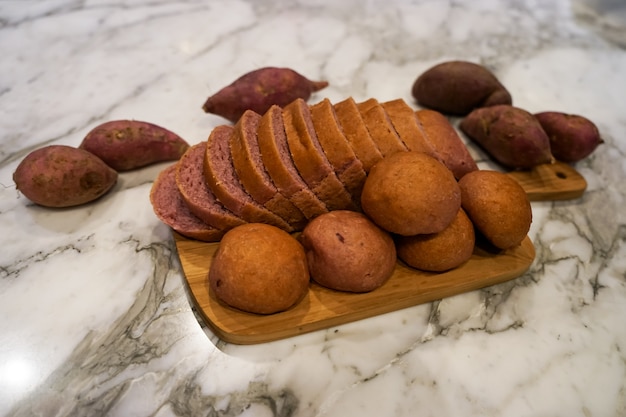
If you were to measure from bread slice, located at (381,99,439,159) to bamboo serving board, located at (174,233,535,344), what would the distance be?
1.68ft

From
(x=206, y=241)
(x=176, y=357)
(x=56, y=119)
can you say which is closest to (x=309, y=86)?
(x=206, y=241)

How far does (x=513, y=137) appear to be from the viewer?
2656 mm

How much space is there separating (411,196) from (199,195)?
0.90m

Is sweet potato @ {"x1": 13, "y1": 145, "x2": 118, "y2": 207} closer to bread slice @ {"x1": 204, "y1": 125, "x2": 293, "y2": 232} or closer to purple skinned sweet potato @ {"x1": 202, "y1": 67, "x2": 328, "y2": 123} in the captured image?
bread slice @ {"x1": 204, "y1": 125, "x2": 293, "y2": 232}

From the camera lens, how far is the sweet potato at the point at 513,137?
264 centimetres

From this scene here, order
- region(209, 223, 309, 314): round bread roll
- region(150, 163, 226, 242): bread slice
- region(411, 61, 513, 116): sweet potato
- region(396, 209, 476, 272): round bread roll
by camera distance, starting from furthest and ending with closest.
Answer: region(411, 61, 513, 116): sweet potato
region(150, 163, 226, 242): bread slice
region(396, 209, 476, 272): round bread roll
region(209, 223, 309, 314): round bread roll

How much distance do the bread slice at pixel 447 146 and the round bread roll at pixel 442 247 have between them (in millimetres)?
294

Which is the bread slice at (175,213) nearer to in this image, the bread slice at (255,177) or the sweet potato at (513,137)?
the bread slice at (255,177)

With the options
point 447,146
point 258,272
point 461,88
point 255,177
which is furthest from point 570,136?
point 258,272

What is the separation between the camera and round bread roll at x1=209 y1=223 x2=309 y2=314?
5.98ft

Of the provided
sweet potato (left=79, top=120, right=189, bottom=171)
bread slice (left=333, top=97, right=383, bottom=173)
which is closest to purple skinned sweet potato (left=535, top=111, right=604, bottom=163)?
bread slice (left=333, top=97, right=383, bottom=173)

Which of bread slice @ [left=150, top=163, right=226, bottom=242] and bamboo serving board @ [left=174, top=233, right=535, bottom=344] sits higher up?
bread slice @ [left=150, top=163, right=226, bottom=242]

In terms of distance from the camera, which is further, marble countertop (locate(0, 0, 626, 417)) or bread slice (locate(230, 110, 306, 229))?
bread slice (locate(230, 110, 306, 229))

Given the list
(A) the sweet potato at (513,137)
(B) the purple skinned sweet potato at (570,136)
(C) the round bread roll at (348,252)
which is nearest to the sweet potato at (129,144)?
(C) the round bread roll at (348,252)
